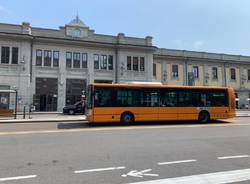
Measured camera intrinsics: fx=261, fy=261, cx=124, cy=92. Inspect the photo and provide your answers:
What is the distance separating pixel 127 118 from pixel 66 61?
22992 millimetres

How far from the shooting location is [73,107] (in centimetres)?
3042

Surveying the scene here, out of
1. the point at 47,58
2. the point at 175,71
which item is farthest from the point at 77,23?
the point at 175,71

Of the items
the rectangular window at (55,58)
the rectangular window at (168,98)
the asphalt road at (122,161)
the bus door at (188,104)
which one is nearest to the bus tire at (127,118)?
the rectangular window at (168,98)

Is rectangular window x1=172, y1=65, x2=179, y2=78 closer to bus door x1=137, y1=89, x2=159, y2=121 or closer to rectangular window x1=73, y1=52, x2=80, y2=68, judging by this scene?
rectangular window x1=73, y1=52, x2=80, y2=68

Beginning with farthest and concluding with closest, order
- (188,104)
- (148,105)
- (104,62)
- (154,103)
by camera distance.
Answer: (104,62)
(188,104)
(154,103)
(148,105)

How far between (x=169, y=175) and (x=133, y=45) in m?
35.7

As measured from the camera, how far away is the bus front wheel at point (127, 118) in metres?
17.4

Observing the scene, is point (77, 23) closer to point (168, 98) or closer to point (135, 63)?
point (135, 63)

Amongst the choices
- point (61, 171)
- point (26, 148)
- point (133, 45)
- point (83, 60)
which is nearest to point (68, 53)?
point (83, 60)

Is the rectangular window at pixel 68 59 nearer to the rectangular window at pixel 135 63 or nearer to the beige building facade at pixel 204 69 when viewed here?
the rectangular window at pixel 135 63

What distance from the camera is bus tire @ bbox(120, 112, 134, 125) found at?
57.1ft

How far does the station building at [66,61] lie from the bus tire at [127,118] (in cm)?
2135

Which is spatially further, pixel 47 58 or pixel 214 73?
pixel 214 73

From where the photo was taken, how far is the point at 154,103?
714 inches
